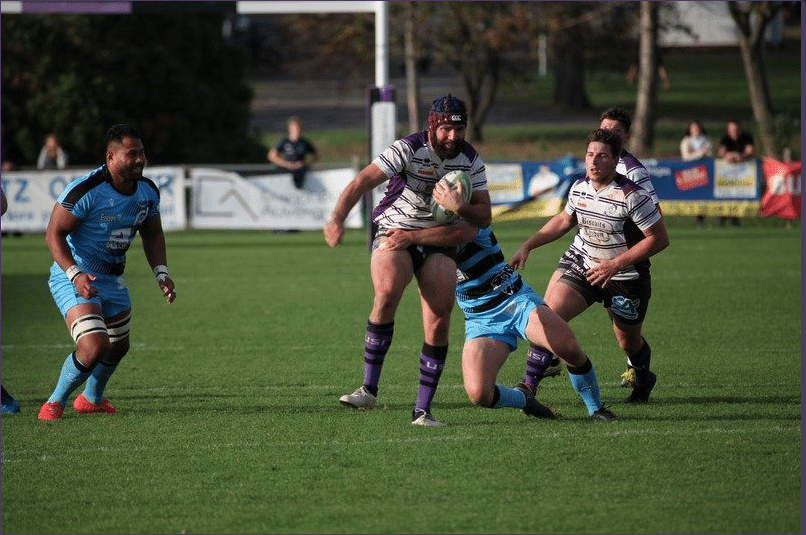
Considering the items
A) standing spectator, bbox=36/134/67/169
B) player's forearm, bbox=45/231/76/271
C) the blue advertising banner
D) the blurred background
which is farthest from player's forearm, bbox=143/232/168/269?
standing spectator, bbox=36/134/67/169

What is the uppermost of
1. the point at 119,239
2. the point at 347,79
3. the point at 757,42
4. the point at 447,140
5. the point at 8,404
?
the point at 757,42

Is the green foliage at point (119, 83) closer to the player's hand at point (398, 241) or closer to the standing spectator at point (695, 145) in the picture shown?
the standing spectator at point (695, 145)

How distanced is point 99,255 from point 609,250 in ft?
11.3

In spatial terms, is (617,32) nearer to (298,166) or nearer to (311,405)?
(298,166)

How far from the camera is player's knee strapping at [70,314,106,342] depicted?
27.2ft

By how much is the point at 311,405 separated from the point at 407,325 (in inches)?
169

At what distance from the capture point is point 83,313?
8344mm

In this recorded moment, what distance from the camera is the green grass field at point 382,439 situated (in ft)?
20.0

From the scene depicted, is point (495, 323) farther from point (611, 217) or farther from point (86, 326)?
point (86, 326)

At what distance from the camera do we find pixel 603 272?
8414mm

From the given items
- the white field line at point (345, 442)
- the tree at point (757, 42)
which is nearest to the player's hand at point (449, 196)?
the white field line at point (345, 442)

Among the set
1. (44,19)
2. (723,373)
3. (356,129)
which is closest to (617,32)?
(356,129)

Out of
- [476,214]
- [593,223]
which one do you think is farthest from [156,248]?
[593,223]

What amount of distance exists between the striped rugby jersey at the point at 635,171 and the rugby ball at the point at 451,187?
4.54 feet
